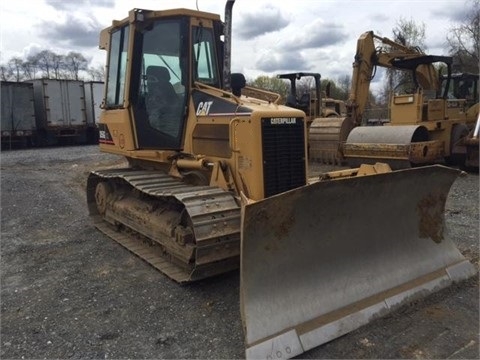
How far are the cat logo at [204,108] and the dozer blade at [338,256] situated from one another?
6.45 ft

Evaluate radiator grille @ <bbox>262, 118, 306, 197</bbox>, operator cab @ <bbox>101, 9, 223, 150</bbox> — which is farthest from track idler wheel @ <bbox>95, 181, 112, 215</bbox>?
radiator grille @ <bbox>262, 118, 306, 197</bbox>

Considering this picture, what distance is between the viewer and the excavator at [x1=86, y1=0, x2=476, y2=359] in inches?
141

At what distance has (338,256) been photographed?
4.03m

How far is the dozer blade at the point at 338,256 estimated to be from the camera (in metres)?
3.45

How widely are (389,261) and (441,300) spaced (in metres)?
0.54

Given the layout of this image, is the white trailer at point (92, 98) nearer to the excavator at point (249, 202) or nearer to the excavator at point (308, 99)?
the excavator at point (308, 99)

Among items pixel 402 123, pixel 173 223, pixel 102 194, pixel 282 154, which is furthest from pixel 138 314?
pixel 402 123

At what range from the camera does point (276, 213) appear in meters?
3.59

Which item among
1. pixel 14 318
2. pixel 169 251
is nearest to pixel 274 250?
pixel 169 251

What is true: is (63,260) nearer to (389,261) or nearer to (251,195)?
(251,195)

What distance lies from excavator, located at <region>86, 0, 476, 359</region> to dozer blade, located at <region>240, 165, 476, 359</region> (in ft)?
0.03

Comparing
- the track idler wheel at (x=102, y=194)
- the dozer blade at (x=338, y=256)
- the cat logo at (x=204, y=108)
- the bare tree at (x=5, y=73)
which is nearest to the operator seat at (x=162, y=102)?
the cat logo at (x=204, y=108)

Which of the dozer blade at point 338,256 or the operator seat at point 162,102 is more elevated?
the operator seat at point 162,102

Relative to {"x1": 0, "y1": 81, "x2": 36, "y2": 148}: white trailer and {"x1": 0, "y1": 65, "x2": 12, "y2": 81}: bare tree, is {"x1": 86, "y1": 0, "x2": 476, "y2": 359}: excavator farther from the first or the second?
{"x1": 0, "y1": 65, "x2": 12, "y2": 81}: bare tree
